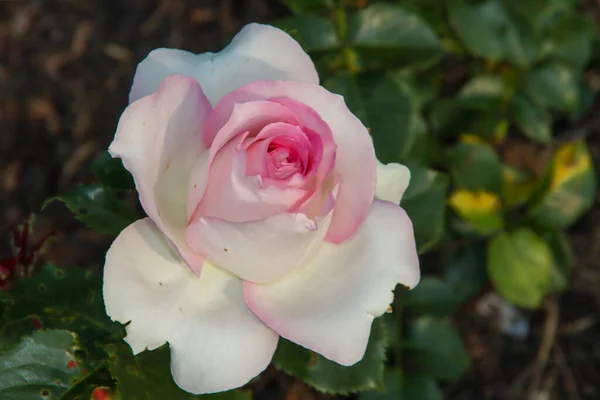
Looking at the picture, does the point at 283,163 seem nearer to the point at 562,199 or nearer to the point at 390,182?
the point at 390,182

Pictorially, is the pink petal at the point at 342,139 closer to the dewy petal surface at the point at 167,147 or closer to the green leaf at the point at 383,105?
the dewy petal surface at the point at 167,147

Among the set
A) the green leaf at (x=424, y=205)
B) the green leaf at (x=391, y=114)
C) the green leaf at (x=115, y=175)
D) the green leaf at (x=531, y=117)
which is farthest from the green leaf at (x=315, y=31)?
the green leaf at (x=531, y=117)

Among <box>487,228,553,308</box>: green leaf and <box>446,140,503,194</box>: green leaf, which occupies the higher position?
<box>446,140,503,194</box>: green leaf

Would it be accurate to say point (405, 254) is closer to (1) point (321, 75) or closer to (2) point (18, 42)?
(1) point (321, 75)

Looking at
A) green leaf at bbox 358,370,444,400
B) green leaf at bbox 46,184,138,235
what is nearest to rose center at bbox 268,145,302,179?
green leaf at bbox 46,184,138,235

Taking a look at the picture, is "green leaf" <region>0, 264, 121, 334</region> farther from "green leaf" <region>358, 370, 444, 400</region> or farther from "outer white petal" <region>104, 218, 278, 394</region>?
"green leaf" <region>358, 370, 444, 400</region>

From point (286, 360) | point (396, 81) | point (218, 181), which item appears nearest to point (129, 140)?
point (218, 181)
